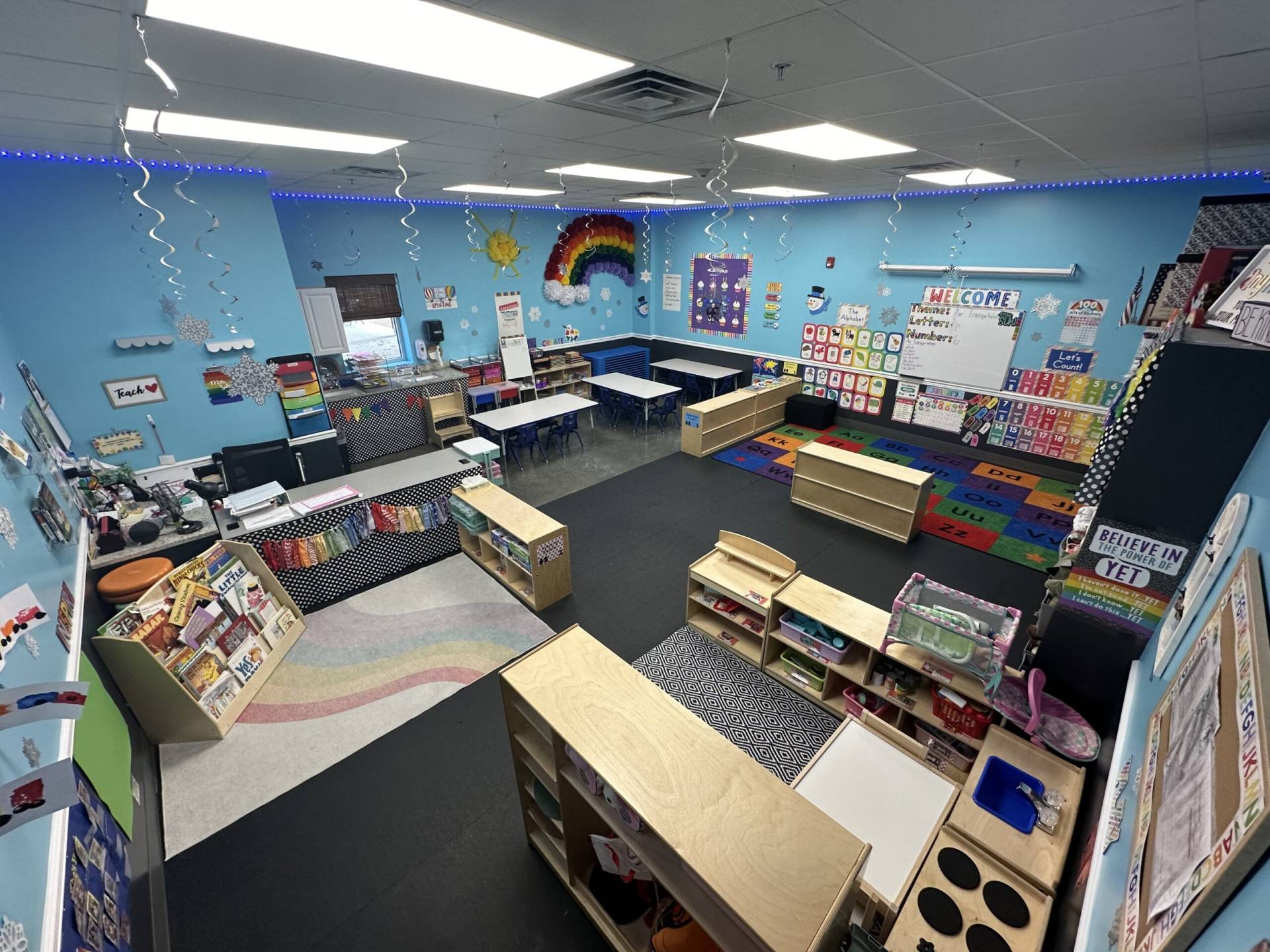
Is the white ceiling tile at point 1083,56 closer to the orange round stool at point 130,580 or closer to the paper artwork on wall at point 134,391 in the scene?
the orange round stool at point 130,580

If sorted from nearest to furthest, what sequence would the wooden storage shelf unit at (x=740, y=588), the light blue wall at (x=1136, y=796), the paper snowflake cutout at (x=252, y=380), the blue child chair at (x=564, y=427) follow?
the light blue wall at (x=1136, y=796) → the wooden storage shelf unit at (x=740, y=588) → the paper snowflake cutout at (x=252, y=380) → the blue child chair at (x=564, y=427)

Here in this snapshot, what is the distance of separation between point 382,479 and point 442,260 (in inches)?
185

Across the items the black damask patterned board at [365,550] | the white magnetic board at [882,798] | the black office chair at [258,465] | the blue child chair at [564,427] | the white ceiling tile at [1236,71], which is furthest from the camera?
A: the blue child chair at [564,427]

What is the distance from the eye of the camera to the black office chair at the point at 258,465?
4.69m

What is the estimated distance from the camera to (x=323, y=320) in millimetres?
6988

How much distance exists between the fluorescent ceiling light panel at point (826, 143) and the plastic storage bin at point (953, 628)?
2.94 meters

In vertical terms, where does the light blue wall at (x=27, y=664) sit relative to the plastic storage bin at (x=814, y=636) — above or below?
above

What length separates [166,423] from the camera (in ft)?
16.4

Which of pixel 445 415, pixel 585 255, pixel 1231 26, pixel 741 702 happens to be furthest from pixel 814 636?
pixel 585 255

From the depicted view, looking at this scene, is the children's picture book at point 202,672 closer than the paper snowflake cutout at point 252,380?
Yes

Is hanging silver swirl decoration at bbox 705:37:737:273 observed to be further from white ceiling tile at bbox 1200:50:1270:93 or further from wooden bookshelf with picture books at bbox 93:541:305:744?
wooden bookshelf with picture books at bbox 93:541:305:744

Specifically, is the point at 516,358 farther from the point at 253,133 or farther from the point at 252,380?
the point at 253,133

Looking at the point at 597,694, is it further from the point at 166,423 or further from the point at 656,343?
the point at 656,343

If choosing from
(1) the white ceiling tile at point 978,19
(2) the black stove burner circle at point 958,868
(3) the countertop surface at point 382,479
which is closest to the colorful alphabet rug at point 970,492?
(2) the black stove burner circle at point 958,868
